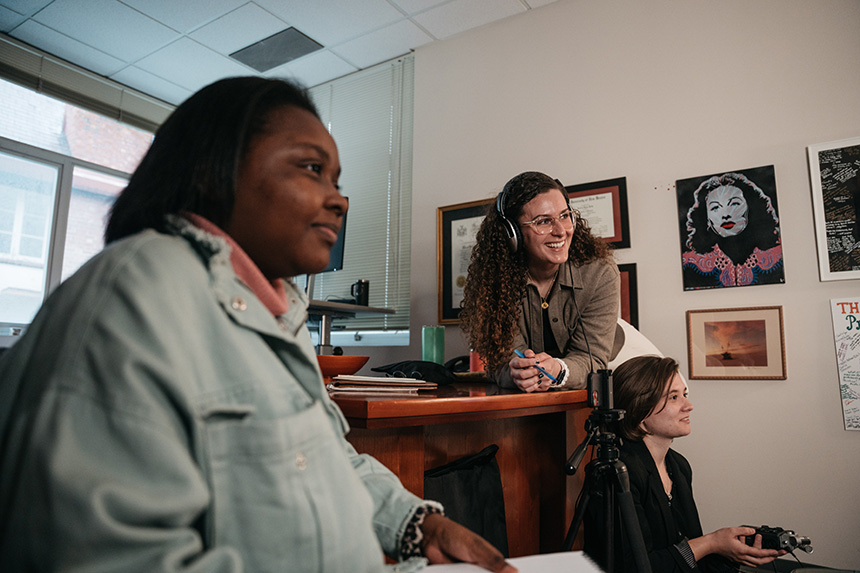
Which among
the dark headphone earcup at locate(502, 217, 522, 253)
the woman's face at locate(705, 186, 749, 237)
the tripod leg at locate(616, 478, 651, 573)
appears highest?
the woman's face at locate(705, 186, 749, 237)

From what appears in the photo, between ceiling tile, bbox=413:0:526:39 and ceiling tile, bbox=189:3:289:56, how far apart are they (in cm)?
82

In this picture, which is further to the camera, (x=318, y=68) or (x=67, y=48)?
(x=318, y=68)

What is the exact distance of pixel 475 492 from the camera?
1.24 m

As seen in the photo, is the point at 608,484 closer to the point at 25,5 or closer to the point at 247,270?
the point at 247,270

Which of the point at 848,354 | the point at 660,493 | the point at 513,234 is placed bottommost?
the point at 660,493

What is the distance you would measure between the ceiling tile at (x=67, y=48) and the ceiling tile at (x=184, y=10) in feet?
2.20

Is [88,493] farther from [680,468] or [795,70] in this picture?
[795,70]

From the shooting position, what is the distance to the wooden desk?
947 millimetres

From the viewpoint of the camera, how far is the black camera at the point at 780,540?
4.66ft

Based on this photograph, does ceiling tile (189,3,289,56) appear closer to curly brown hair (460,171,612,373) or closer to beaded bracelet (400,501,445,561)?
curly brown hair (460,171,612,373)

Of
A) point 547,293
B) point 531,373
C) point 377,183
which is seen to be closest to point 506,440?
point 531,373

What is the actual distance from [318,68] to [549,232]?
2406 mm

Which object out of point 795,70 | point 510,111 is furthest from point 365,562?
point 510,111

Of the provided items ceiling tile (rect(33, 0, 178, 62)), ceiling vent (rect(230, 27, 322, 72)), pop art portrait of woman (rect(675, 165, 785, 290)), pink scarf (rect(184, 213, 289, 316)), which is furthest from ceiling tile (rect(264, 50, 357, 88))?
pink scarf (rect(184, 213, 289, 316))
